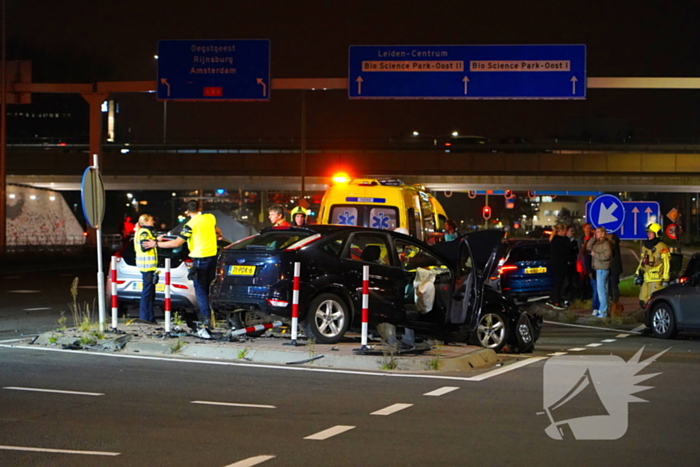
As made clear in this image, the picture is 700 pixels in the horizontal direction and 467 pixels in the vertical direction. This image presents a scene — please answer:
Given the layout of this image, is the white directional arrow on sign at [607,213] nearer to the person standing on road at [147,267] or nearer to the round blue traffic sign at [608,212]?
the round blue traffic sign at [608,212]

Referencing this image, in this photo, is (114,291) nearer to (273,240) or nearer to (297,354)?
(273,240)

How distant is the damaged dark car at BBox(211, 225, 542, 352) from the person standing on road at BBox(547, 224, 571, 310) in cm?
Result: 724

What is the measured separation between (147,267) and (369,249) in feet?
12.1

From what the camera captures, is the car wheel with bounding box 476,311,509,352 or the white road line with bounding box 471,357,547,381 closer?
the white road line with bounding box 471,357,547,381

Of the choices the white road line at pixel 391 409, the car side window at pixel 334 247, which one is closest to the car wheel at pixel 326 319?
the car side window at pixel 334 247

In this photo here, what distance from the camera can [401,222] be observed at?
70.6 ft

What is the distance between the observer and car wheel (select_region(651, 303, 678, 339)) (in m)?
15.7

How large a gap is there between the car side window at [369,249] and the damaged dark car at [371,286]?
1 centimetres

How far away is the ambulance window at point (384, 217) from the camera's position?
21.6m

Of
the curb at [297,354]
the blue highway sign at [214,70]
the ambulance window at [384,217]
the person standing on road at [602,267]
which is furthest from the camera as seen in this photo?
the blue highway sign at [214,70]

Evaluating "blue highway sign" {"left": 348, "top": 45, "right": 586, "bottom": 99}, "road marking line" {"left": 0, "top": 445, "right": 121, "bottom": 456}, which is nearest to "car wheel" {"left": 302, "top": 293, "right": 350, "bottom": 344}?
"road marking line" {"left": 0, "top": 445, "right": 121, "bottom": 456}

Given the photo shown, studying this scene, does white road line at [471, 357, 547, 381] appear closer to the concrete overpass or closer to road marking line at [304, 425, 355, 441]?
road marking line at [304, 425, 355, 441]

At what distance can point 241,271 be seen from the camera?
1257 centimetres

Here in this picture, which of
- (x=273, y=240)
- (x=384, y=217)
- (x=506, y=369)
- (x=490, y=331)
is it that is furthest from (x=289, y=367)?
(x=384, y=217)
